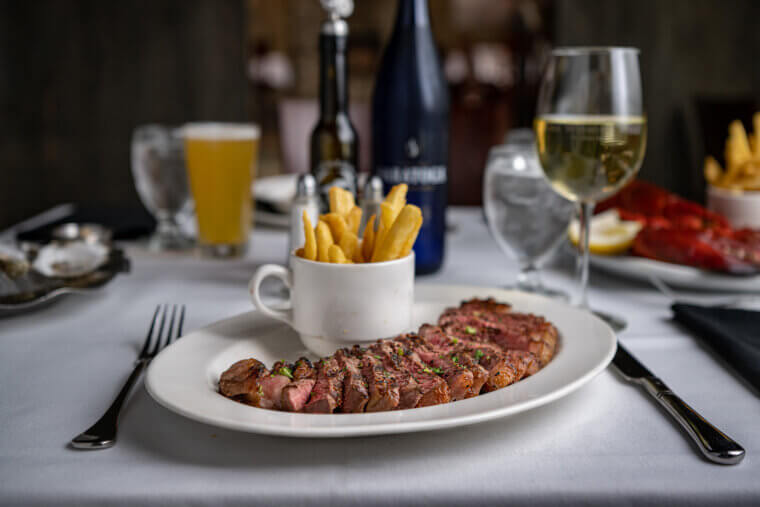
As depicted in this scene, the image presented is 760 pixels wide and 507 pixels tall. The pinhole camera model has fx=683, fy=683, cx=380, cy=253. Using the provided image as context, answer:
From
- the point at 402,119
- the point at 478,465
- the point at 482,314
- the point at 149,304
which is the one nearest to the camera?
the point at 478,465

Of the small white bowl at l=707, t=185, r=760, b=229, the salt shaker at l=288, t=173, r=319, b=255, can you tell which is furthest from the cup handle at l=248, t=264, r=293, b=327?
the small white bowl at l=707, t=185, r=760, b=229

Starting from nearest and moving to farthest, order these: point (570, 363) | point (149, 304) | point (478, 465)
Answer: point (478, 465)
point (570, 363)
point (149, 304)

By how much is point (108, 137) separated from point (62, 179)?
15.0 inches

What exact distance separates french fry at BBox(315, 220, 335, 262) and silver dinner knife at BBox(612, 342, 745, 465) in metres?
0.37

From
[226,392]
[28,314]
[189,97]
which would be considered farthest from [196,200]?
[189,97]

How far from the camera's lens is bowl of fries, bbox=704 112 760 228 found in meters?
1.36

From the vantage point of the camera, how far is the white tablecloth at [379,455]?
540 millimetres

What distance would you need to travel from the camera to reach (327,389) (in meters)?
0.63

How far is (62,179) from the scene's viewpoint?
4090 millimetres

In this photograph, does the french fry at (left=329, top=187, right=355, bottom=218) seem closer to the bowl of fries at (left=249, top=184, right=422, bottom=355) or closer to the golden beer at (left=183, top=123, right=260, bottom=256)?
the bowl of fries at (left=249, top=184, right=422, bottom=355)

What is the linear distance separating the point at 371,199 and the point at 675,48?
3.75m

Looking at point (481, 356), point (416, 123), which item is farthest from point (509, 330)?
point (416, 123)

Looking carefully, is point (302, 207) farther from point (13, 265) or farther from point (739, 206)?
point (739, 206)

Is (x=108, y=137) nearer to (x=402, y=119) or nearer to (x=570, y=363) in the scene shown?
(x=402, y=119)
